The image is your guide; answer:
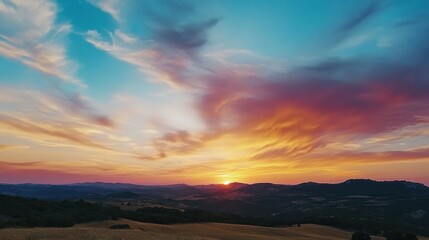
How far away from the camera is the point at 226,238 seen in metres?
62.5

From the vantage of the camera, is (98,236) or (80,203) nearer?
(98,236)

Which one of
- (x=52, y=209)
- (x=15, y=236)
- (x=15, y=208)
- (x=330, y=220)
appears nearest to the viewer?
(x=15, y=236)

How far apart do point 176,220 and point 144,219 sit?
8.79m

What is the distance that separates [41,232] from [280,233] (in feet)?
168

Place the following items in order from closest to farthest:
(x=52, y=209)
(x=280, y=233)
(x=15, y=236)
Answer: (x=15, y=236)
(x=280, y=233)
(x=52, y=209)

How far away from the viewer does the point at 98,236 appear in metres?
49.2

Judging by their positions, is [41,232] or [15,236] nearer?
[15,236]

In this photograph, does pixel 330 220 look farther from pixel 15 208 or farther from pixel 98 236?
pixel 98 236

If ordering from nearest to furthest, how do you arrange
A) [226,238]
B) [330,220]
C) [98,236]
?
1. [98,236]
2. [226,238]
3. [330,220]

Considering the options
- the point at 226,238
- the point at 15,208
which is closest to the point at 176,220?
the point at 15,208

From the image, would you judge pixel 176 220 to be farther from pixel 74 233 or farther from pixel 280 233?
pixel 74 233

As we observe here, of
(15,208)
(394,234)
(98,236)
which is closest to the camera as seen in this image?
(98,236)

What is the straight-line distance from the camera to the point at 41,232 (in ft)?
165

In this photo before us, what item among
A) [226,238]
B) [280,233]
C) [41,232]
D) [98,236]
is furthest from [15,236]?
[280,233]
